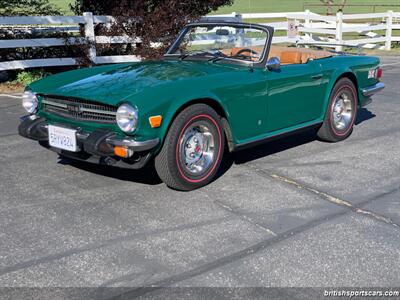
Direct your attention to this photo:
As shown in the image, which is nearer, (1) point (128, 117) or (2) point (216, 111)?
(1) point (128, 117)

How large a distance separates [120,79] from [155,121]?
0.76 meters

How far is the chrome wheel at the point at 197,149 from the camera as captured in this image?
454cm

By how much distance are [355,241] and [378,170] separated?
1.78 metres

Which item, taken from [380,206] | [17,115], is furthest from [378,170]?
[17,115]

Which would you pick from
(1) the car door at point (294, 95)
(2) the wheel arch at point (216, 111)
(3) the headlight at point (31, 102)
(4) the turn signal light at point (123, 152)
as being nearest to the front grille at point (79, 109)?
(3) the headlight at point (31, 102)

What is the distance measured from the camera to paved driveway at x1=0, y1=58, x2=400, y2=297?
128 inches

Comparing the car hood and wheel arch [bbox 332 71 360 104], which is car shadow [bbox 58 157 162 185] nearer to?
the car hood

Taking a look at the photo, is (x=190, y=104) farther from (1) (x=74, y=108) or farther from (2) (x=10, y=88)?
(2) (x=10, y=88)

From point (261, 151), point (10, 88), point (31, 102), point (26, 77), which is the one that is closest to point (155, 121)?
point (31, 102)

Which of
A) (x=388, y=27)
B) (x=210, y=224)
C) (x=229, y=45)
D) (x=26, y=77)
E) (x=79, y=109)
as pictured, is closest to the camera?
(x=210, y=224)

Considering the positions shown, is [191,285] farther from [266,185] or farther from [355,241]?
[266,185]

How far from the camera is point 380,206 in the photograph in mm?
4355

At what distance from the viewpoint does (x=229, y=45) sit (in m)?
5.71

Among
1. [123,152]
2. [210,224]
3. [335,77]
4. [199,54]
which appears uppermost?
[199,54]
